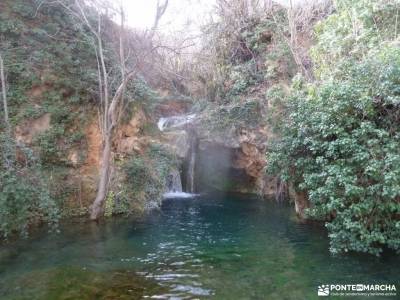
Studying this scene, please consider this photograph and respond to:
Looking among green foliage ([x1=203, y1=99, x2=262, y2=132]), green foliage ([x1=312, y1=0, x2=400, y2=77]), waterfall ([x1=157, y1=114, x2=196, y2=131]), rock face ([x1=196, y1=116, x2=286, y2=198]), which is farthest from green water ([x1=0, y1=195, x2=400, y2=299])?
waterfall ([x1=157, y1=114, x2=196, y2=131])

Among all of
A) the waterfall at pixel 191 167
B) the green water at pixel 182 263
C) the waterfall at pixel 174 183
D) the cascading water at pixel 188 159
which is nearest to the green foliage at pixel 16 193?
the green water at pixel 182 263

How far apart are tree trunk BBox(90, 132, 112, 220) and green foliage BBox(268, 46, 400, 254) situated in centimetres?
642

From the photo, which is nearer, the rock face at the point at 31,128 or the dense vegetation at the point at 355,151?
the dense vegetation at the point at 355,151

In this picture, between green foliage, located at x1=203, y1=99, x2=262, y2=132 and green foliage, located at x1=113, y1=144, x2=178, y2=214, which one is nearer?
green foliage, located at x1=113, y1=144, x2=178, y2=214

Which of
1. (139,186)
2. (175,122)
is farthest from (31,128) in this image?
(175,122)

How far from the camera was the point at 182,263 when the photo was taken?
729 centimetres

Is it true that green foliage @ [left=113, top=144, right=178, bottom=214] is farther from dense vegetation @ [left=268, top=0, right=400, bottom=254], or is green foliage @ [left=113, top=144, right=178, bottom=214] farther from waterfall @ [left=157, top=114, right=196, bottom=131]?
waterfall @ [left=157, top=114, right=196, bottom=131]

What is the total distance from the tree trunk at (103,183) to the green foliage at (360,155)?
21.1 ft

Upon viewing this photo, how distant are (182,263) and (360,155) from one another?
14.4 ft

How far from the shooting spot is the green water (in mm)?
5961

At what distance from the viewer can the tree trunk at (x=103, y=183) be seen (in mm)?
11148

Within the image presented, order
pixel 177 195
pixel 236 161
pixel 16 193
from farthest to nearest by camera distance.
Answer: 1. pixel 236 161
2. pixel 177 195
3. pixel 16 193

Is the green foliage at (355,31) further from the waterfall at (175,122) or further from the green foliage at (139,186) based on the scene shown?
the waterfall at (175,122)

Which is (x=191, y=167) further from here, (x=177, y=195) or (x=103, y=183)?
(x=103, y=183)
